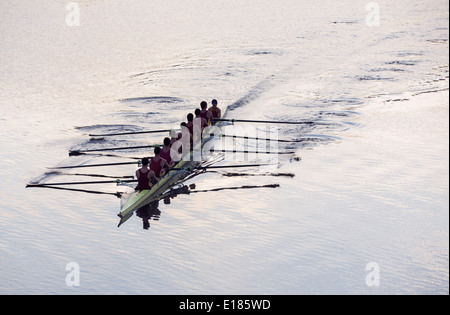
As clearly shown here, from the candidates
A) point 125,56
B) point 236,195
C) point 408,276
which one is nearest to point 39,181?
point 236,195

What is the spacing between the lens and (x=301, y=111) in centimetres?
2489

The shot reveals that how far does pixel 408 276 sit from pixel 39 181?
10.5 metres

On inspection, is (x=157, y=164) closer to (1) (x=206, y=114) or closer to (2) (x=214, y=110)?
(1) (x=206, y=114)

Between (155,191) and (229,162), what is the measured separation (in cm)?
412

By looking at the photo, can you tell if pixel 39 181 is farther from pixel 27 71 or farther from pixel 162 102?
pixel 27 71

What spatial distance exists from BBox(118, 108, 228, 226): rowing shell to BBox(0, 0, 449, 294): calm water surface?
46 cm

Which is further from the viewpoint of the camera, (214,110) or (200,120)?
(214,110)

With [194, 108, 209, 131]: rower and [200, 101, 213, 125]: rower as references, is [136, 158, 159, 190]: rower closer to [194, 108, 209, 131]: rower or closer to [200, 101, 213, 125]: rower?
[194, 108, 209, 131]: rower

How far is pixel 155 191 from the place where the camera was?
52.3ft

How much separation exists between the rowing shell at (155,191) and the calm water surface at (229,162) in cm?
46

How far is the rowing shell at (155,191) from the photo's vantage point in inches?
590

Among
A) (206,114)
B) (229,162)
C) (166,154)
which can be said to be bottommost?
(166,154)

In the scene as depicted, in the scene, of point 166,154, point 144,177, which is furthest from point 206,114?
point 144,177

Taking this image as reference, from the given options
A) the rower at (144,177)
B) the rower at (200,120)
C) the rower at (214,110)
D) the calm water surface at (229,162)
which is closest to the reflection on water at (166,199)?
the calm water surface at (229,162)
